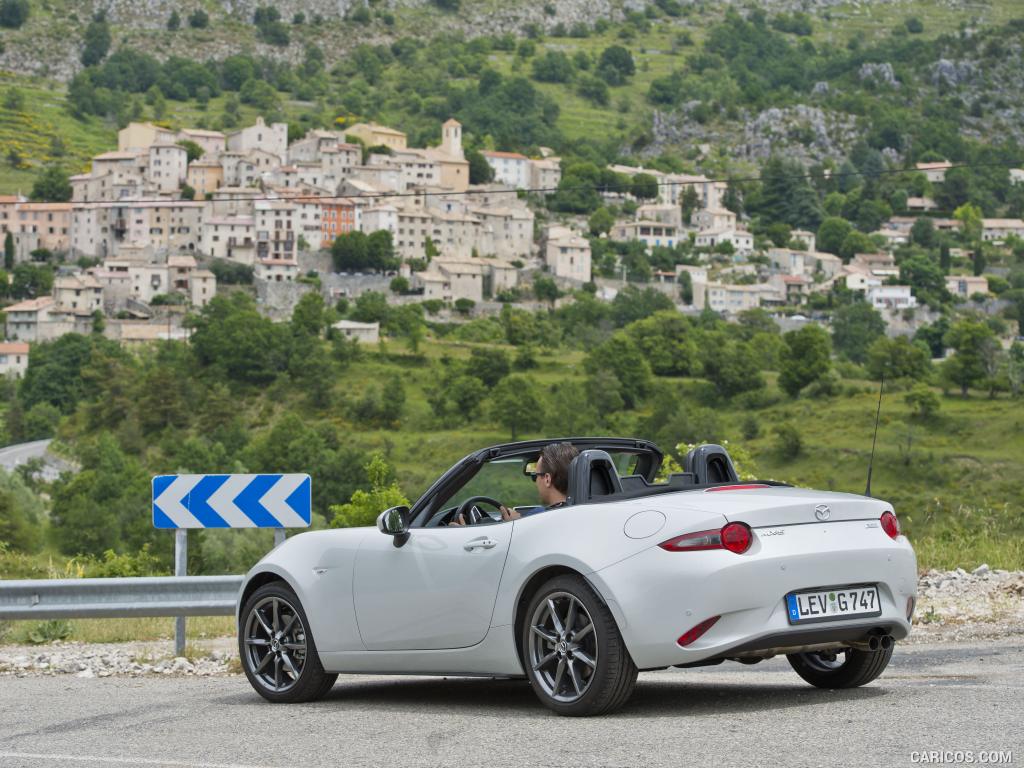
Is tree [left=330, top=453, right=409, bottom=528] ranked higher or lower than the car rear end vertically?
lower

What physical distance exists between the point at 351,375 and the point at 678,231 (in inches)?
3454

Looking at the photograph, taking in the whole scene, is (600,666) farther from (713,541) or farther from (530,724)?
(713,541)

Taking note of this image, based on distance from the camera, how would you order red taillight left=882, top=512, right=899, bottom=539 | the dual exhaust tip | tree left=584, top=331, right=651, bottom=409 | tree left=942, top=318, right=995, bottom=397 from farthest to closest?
tree left=584, top=331, right=651, bottom=409, tree left=942, top=318, right=995, bottom=397, red taillight left=882, top=512, right=899, bottom=539, the dual exhaust tip

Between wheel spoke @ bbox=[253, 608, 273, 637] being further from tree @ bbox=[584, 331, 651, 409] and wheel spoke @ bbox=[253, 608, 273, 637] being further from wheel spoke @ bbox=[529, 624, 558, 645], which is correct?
tree @ bbox=[584, 331, 651, 409]

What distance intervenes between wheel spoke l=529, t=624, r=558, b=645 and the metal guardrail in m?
3.62

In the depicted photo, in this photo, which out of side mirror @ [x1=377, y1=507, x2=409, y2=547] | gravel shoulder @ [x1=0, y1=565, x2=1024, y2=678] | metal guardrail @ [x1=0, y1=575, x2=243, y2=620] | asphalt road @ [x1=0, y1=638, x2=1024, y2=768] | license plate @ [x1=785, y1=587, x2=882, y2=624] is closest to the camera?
asphalt road @ [x1=0, y1=638, x2=1024, y2=768]

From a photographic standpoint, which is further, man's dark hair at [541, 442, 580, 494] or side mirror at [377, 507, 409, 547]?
side mirror at [377, 507, 409, 547]

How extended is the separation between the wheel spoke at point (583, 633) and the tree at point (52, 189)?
177 metres

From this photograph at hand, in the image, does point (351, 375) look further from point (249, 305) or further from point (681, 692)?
point (681, 692)

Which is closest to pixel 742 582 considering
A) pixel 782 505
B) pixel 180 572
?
pixel 782 505

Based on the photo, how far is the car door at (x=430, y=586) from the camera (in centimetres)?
688

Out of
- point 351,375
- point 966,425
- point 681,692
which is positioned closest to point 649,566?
point 681,692

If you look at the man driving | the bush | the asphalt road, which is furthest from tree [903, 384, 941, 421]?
the man driving

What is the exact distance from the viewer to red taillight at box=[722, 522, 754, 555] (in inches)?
246
